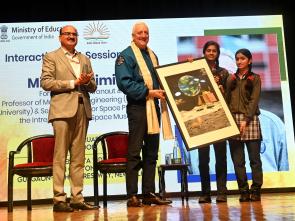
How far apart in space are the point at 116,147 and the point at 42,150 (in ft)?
2.36

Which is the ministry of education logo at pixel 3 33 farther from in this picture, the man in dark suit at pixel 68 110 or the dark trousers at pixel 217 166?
the dark trousers at pixel 217 166

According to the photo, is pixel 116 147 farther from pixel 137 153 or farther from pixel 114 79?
pixel 114 79

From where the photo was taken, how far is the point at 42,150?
13.7 feet

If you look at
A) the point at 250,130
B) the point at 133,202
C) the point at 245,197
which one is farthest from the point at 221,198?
the point at 133,202

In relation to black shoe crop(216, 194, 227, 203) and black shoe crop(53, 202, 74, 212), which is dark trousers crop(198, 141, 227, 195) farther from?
black shoe crop(53, 202, 74, 212)

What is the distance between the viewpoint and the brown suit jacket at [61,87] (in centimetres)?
317

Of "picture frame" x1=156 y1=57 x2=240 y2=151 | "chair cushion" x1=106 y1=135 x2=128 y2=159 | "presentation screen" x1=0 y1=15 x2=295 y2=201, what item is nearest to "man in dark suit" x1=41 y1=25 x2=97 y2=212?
"picture frame" x1=156 y1=57 x2=240 y2=151

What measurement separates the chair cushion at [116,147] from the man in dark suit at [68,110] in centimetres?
96

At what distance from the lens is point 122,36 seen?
17.9ft

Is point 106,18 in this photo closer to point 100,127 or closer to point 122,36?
point 122,36

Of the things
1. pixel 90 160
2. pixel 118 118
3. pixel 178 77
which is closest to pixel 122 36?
pixel 118 118

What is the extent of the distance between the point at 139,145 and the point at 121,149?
96 cm

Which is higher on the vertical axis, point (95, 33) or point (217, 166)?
point (95, 33)

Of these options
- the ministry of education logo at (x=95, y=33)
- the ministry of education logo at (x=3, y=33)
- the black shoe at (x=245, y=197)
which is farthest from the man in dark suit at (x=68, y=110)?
the ministry of education logo at (x=3, y=33)
